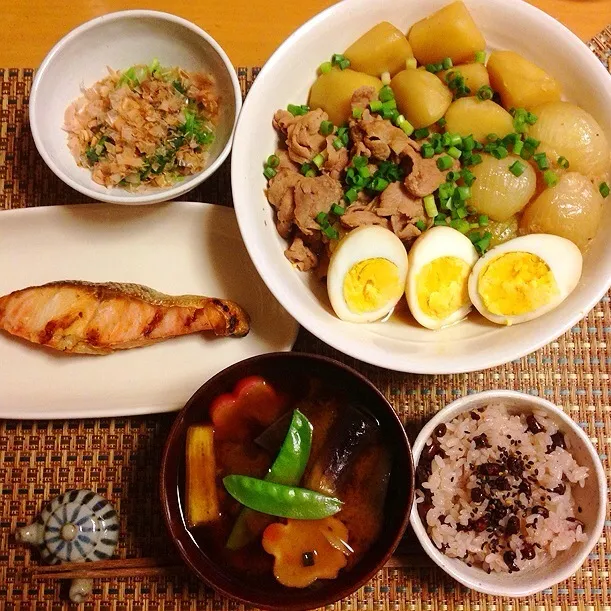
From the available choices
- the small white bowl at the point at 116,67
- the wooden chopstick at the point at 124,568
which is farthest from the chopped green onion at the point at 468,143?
the wooden chopstick at the point at 124,568

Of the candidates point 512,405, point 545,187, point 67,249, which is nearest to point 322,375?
point 512,405

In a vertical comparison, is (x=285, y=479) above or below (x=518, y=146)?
below

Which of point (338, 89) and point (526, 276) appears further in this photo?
point (338, 89)

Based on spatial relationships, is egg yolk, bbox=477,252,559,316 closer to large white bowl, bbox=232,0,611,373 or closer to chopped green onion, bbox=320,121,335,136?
large white bowl, bbox=232,0,611,373

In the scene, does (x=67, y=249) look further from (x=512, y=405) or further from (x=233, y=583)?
(x=512, y=405)

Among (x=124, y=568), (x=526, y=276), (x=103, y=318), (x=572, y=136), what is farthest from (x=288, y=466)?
(x=572, y=136)

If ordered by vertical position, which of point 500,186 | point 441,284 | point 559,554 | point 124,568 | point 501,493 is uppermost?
point 500,186

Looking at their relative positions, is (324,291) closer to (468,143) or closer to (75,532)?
(468,143)
